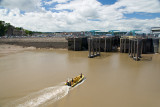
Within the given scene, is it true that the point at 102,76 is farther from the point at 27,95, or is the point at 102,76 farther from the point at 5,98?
the point at 5,98

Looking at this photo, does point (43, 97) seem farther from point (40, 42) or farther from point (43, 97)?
point (40, 42)

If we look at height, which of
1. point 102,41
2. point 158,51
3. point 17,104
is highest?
point 102,41

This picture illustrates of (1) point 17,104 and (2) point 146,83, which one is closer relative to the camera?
(1) point 17,104

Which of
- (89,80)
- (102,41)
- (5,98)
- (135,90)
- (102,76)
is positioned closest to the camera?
A: (5,98)

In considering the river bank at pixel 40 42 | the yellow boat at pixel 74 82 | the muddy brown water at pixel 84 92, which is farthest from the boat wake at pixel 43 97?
the river bank at pixel 40 42

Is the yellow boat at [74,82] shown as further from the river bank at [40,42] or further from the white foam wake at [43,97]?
the river bank at [40,42]

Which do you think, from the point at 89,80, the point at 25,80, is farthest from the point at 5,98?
the point at 89,80

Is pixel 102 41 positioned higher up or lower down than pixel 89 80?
higher up

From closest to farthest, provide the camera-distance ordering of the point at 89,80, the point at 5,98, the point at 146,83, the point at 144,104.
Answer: the point at 144,104
the point at 5,98
the point at 146,83
the point at 89,80
